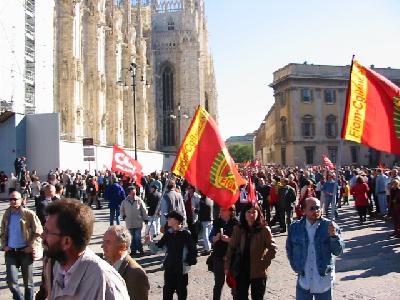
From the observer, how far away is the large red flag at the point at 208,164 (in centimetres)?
778

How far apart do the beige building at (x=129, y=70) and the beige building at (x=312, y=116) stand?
1029cm

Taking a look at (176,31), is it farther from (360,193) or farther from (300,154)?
(360,193)

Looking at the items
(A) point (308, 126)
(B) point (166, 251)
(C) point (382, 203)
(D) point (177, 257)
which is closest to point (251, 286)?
(D) point (177, 257)

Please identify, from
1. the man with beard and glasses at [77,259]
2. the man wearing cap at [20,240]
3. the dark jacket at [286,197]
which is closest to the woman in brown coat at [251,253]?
the man wearing cap at [20,240]

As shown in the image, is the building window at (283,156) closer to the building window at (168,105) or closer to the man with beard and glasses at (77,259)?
the building window at (168,105)

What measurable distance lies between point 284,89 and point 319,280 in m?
56.6

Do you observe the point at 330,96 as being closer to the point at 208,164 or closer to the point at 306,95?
the point at 306,95

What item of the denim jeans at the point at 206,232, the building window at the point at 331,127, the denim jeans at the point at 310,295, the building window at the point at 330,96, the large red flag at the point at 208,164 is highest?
the building window at the point at 330,96

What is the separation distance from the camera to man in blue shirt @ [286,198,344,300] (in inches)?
191

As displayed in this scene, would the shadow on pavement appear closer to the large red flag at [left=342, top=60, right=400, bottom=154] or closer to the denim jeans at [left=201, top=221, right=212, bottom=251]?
the denim jeans at [left=201, top=221, right=212, bottom=251]

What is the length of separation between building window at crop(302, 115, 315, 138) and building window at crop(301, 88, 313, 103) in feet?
6.01

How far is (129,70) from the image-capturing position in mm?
31422

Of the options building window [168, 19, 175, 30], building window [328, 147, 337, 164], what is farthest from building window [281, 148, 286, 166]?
building window [168, 19, 175, 30]

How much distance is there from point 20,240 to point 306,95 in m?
55.1
